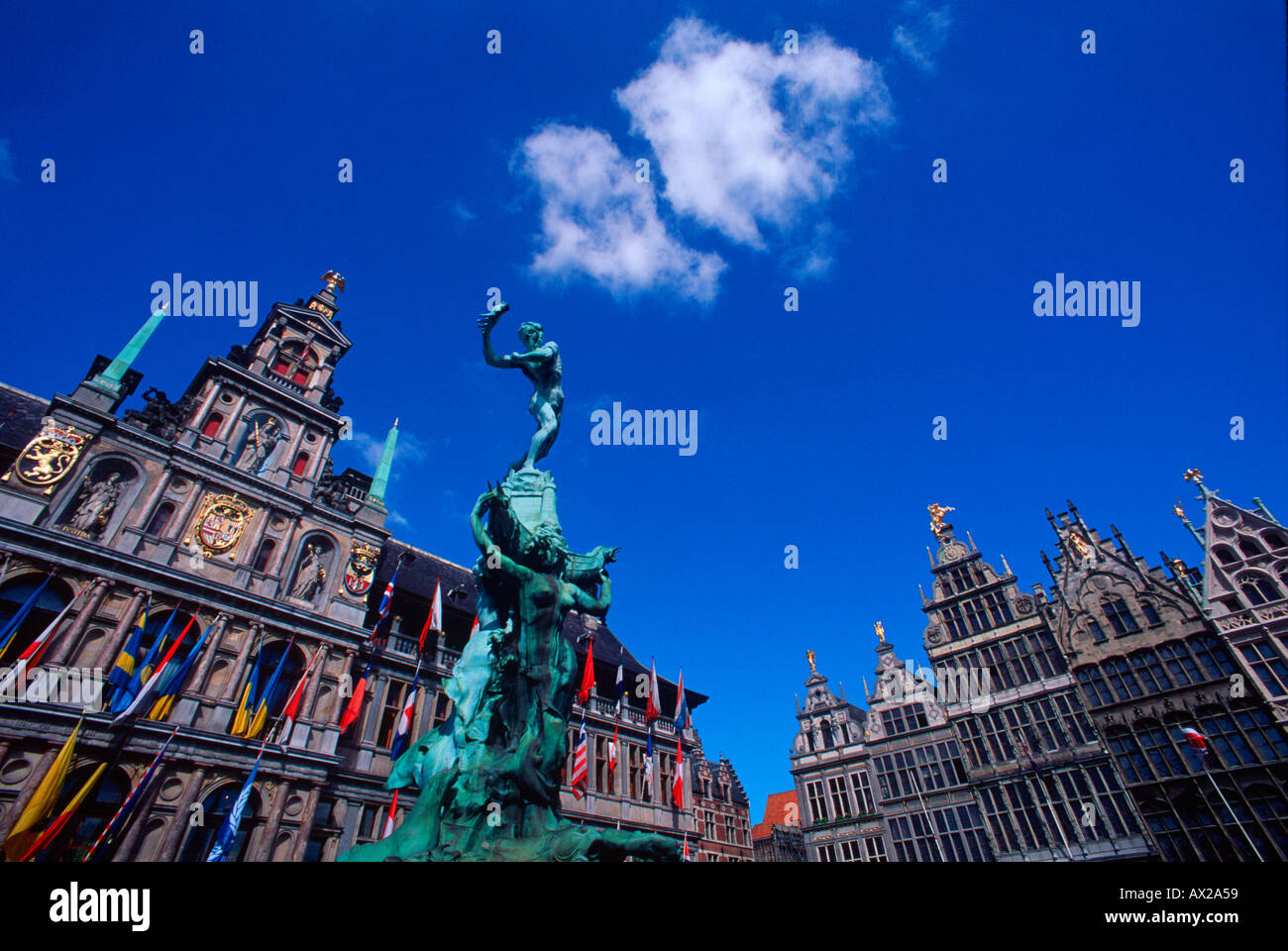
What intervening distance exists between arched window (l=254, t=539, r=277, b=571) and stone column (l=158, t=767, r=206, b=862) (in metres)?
7.18

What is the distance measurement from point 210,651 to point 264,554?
4204 millimetres

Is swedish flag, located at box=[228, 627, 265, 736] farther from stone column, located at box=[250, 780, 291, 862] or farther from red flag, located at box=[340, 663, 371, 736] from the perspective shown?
red flag, located at box=[340, 663, 371, 736]

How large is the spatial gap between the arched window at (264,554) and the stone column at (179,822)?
7182mm

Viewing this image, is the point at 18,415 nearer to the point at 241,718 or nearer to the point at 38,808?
the point at 241,718

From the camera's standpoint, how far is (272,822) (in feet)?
62.1

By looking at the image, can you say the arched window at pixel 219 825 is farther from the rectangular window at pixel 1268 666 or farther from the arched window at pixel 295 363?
the rectangular window at pixel 1268 666

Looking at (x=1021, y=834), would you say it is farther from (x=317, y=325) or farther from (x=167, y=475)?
(x=317, y=325)

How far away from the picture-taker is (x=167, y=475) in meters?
21.7

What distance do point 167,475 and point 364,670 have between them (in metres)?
9.68

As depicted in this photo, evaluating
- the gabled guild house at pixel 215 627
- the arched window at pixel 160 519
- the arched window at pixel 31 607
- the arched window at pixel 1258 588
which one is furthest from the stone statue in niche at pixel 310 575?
the arched window at pixel 1258 588

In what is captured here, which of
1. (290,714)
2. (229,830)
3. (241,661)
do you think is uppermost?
(241,661)

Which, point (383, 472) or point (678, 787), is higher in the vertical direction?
point (383, 472)

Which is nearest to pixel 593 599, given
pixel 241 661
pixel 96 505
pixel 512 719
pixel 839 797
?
pixel 512 719
